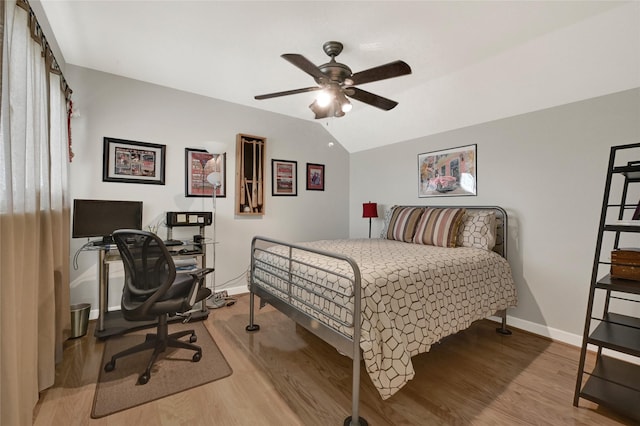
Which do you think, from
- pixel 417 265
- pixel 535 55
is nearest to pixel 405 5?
pixel 535 55

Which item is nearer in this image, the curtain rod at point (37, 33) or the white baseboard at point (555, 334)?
the curtain rod at point (37, 33)

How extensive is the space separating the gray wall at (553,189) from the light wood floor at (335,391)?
1.45 ft

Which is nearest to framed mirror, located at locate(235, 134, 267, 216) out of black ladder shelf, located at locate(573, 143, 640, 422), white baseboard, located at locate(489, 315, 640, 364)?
white baseboard, located at locate(489, 315, 640, 364)

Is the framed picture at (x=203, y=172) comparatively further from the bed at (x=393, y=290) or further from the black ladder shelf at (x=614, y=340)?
the black ladder shelf at (x=614, y=340)

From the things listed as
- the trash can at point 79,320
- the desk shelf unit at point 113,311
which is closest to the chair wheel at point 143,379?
the desk shelf unit at point 113,311

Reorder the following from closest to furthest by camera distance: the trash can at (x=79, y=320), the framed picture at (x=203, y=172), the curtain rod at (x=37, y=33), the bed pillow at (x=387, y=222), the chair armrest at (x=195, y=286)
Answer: the curtain rod at (x=37, y=33), the chair armrest at (x=195, y=286), the trash can at (x=79, y=320), the framed picture at (x=203, y=172), the bed pillow at (x=387, y=222)

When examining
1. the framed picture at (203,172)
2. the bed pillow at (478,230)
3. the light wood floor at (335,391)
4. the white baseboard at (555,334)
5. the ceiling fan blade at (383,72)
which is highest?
the ceiling fan blade at (383,72)

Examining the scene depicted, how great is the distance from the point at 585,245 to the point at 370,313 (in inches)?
89.5

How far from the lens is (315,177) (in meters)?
4.61

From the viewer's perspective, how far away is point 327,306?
1.81 meters

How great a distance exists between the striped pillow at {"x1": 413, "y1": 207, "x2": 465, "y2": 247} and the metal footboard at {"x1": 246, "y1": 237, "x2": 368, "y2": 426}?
1443mm

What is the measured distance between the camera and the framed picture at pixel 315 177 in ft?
14.9

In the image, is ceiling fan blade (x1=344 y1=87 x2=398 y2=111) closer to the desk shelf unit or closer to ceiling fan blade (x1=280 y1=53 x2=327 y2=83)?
ceiling fan blade (x1=280 y1=53 x2=327 y2=83)

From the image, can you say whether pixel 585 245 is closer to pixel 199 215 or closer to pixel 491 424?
pixel 491 424
